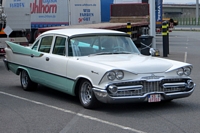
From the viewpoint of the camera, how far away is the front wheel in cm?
853

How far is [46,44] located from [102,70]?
8.55 feet

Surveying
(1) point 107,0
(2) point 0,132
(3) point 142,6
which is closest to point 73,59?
(2) point 0,132

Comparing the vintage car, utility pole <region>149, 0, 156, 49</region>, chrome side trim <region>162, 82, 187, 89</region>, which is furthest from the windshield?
utility pole <region>149, 0, 156, 49</region>

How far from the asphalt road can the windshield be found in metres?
1.10

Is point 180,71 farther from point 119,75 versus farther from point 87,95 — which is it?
point 87,95

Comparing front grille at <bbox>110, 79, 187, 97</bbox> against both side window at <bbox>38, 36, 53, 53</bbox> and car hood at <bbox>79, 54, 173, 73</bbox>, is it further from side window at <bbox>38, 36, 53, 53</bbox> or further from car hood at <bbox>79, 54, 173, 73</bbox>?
side window at <bbox>38, 36, 53, 53</bbox>

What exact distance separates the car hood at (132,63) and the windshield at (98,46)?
0.93 feet

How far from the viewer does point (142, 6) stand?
27469 millimetres

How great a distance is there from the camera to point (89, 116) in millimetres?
8211

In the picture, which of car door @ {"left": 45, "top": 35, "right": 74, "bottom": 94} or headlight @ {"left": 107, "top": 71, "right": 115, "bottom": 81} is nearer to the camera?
headlight @ {"left": 107, "top": 71, "right": 115, "bottom": 81}

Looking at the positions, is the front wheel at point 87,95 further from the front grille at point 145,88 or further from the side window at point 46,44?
the side window at point 46,44

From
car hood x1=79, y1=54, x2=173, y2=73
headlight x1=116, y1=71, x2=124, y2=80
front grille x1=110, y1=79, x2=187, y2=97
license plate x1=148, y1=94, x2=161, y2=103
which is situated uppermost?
car hood x1=79, y1=54, x2=173, y2=73

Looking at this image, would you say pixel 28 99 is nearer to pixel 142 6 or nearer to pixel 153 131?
pixel 153 131

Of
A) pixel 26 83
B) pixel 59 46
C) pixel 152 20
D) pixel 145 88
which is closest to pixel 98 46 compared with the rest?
pixel 59 46
